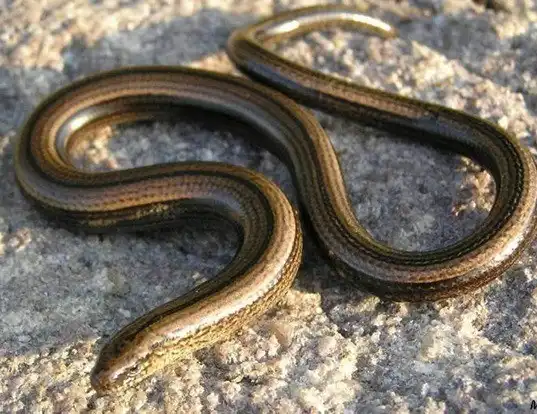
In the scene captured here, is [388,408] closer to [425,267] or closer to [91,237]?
[425,267]

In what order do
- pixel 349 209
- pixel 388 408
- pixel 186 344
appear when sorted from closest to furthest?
pixel 388 408
pixel 186 344
pixel 349 209

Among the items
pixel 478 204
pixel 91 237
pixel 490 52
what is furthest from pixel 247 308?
pixel 490 52

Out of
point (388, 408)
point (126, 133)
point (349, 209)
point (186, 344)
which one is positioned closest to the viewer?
point (388, 408)

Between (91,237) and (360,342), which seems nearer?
(360,342)

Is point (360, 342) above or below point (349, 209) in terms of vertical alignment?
below

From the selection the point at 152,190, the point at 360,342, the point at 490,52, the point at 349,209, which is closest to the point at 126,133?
the point at 152,190

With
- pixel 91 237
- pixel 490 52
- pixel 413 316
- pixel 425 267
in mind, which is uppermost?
pixel 490 52
